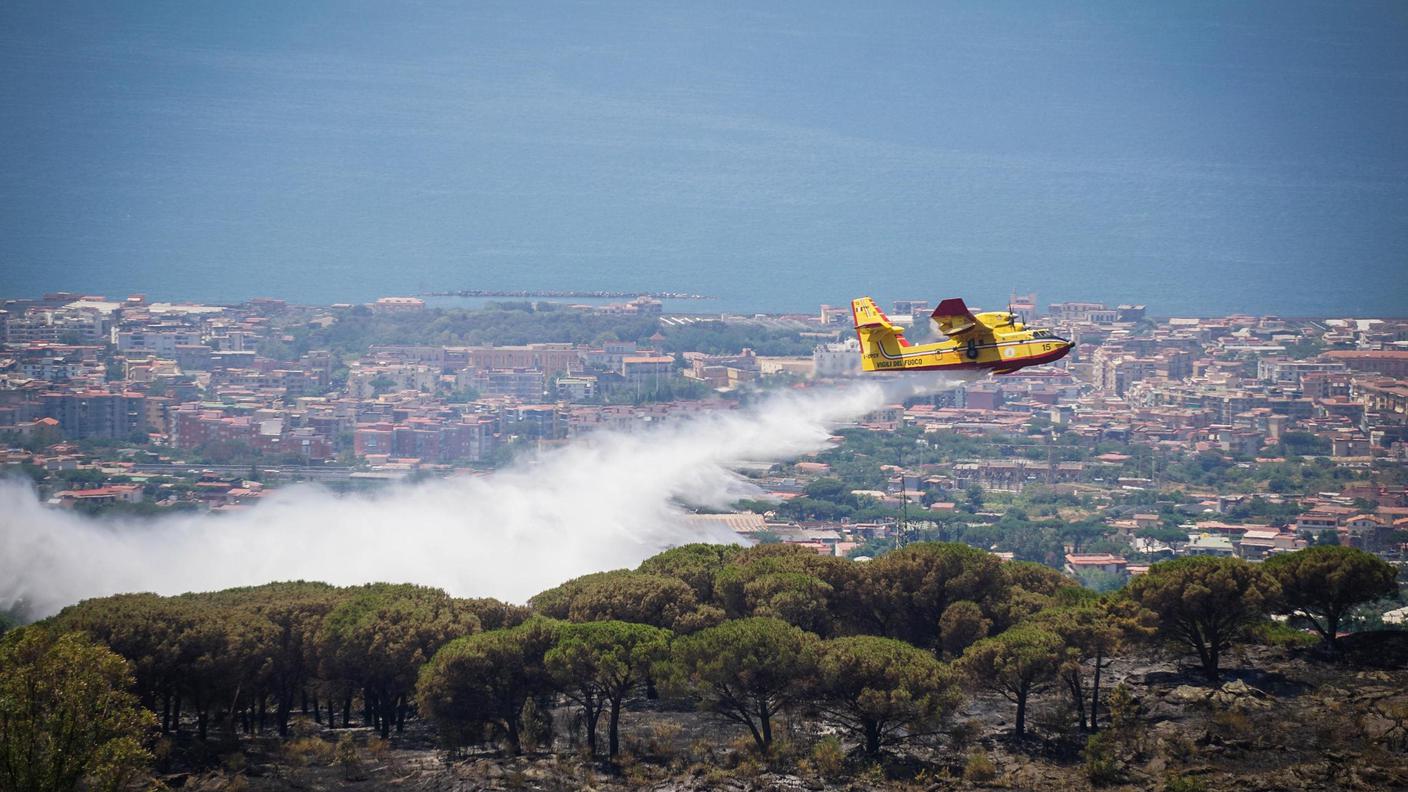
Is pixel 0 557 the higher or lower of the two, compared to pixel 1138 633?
lower

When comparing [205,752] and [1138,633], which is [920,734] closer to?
[1138,633]

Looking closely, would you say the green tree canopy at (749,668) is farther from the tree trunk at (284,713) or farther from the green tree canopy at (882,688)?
the tree trunk at (284,713)

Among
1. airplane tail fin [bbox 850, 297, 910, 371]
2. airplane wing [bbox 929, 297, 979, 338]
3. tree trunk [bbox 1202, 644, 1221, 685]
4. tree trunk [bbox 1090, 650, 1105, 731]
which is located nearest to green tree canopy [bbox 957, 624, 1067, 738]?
tree trunk [bbox 1090, 650, 1105, 731]

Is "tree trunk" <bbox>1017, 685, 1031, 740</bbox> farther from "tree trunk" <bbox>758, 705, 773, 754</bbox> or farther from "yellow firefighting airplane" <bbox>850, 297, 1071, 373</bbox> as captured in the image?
"yellow firefighting airplane" <bbox>850, 297, 1071, 373</bbox>

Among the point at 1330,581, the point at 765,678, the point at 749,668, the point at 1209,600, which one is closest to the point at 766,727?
the point at 765,678

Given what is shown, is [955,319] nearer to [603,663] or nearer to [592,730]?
[603,663]

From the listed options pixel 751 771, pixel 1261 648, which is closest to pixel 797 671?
pixel 751 771

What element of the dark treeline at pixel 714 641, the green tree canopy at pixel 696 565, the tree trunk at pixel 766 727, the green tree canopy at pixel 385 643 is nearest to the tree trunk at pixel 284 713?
the dark treeline at pixel 714 641
